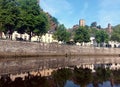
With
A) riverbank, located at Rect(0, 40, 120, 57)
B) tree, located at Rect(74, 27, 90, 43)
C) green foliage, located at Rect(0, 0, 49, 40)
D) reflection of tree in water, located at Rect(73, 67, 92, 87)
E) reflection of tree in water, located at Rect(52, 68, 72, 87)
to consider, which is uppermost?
green foliage, located at Rect(0, 0, 49, 40)

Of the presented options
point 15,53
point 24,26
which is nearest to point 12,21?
point 24,26

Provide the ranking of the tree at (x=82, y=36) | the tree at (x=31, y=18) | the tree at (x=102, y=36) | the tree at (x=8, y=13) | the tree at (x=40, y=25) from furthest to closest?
the tree at (x=102, y=36) < the tree at (x=82, y=36) < the tree at (x=40, y=25) < the tree at (x=31, y=18) < the tree at (x=8, y=13)

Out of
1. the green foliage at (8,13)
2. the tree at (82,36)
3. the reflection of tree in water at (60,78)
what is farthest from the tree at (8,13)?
the tree at (82,36)

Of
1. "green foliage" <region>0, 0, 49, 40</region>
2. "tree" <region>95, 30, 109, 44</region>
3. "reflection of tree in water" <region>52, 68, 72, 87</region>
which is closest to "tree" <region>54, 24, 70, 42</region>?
"tree" <region>95, 30, 109, 44</region>

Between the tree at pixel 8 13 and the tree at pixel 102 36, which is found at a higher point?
the tree at pixel 8 13

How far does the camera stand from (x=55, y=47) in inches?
2734

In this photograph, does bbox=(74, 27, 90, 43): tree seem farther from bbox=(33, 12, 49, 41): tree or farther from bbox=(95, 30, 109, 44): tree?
bbox=(33, 12, 49, 41): tree

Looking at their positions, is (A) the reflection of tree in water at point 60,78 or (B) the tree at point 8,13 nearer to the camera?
(A) the reflection of tree in water at point 60,78

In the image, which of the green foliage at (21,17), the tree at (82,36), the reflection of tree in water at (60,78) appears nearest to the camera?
the reflection of tree in water at (60,78)

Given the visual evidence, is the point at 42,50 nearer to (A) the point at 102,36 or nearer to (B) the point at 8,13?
(B) the point at 8,13

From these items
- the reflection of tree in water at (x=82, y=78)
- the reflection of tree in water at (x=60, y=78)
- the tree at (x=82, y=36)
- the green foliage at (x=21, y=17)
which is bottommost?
the reflection of tree in water at (x=82, y=78)

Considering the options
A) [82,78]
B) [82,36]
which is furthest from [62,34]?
[82,78]

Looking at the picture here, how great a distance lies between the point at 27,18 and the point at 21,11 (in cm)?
232

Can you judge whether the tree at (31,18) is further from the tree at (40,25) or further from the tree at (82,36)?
the tree at (82,36)
